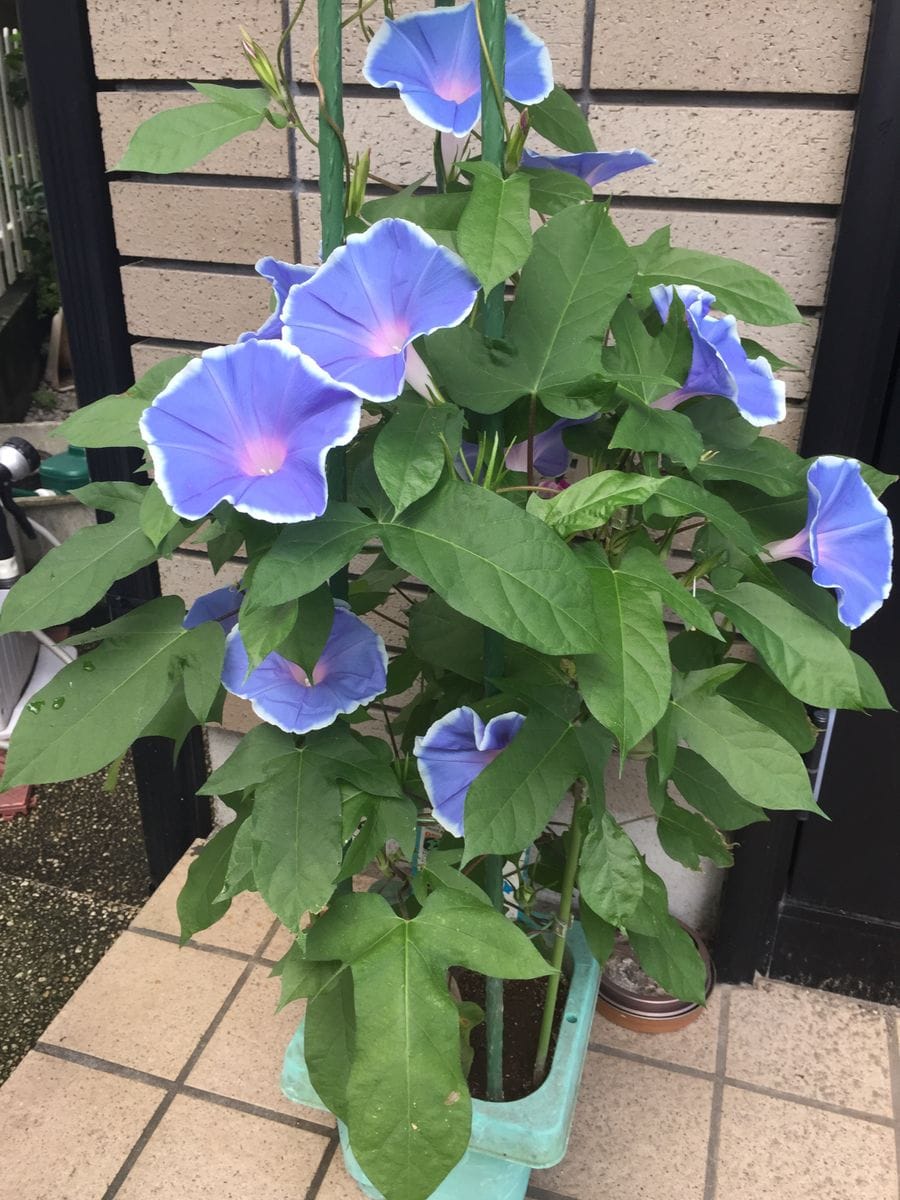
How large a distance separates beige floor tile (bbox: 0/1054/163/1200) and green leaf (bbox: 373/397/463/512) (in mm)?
1349

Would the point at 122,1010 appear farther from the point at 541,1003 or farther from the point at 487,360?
the point at 487,360

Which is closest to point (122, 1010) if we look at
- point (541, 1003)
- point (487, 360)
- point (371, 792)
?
point (541, 1003)

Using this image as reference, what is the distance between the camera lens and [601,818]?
43.8 inches

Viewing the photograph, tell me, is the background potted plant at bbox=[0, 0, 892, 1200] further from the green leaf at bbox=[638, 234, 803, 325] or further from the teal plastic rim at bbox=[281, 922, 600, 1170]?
the teal plastic rim at bbox=[281, 922, 600, 1170]

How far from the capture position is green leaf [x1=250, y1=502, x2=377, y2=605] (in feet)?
2.77

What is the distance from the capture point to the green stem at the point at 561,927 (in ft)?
4.24

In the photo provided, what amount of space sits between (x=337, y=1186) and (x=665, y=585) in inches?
48.4

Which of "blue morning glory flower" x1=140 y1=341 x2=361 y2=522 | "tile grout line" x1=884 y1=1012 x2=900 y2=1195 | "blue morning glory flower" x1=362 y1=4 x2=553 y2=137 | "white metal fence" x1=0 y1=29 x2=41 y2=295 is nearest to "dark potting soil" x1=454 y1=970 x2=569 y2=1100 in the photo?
"tile grout line" x1=884 y1=1012 x2=900 y2=1195

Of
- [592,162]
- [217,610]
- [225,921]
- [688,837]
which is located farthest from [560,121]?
[225,921]

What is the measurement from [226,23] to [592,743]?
1.32 metres

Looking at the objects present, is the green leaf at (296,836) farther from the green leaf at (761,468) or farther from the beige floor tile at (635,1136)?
the beige floor tile at (635,1136)

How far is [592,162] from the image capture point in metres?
1.07

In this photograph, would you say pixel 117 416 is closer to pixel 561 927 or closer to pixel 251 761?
pixel 251 761

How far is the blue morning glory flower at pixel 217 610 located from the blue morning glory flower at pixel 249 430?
1.15ft
